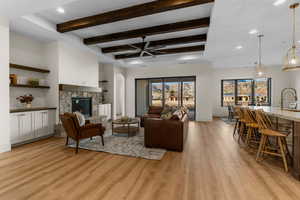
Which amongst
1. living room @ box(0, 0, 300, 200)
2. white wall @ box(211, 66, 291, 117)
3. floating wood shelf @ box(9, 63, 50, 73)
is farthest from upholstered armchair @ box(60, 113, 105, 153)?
white wall @ box(211, 66, 291, 117)

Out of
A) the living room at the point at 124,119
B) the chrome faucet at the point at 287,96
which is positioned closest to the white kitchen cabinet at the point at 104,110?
the living room at the point at 124,119

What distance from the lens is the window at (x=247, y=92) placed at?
8.59 metres

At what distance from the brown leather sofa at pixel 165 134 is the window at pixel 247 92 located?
7118mm

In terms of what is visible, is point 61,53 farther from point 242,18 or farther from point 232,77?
point 232,77

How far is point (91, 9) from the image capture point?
137 inches

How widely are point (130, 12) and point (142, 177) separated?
349 centimetres

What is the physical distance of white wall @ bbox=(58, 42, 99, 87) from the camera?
4801mm

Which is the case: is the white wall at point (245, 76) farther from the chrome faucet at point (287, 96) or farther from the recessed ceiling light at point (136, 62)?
the recessed ceiling light at point (136, 62)

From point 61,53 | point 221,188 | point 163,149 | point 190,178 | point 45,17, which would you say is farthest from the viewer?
point 61,53

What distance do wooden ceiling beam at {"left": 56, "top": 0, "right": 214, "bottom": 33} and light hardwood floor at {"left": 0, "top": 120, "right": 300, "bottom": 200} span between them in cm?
325

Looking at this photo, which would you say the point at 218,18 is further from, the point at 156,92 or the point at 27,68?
the point at 156,92

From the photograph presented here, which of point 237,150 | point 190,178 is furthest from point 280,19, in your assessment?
point 190,178

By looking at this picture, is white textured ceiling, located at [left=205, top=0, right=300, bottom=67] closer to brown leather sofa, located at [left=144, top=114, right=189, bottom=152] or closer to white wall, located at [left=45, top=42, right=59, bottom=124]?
brown leather sofa, located at [left=144, top=114, right=189, bottom=152]

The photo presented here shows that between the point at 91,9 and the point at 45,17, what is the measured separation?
1483 millimetres
